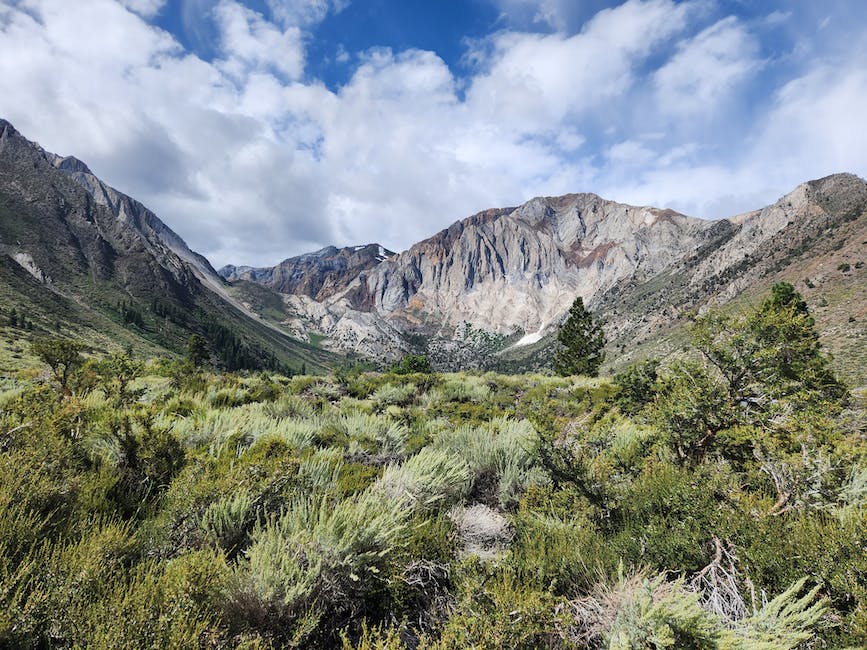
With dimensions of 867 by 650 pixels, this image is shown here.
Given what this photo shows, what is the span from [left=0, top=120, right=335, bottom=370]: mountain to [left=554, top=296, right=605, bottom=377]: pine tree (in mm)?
Answer: 100376

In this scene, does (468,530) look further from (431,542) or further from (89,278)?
(89,278)

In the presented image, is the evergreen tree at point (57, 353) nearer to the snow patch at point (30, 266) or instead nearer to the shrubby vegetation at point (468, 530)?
the shrubby vegetation at point (468, 530)

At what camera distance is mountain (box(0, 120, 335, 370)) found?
333ft

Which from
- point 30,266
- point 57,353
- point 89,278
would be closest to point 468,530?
point 57,353

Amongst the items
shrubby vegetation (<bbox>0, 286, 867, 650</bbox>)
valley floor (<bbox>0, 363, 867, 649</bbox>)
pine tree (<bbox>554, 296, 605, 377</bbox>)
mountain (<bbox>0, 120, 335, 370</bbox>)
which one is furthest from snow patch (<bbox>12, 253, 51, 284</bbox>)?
shrubby vegetation (<bbox>0, 286, 867, 650</bbox>)

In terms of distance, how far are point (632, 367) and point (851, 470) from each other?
569 cm

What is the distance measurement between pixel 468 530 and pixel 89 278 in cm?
18400

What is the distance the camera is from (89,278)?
137 meters

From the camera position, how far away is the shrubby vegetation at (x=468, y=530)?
6.61 ft

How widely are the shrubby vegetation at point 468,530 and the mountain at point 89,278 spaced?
107265mm

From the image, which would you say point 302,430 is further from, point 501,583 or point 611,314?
point 611,314

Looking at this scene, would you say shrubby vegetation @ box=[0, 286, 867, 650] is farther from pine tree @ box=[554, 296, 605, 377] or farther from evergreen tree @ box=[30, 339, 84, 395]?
pine tree @ box=[554, 296, 605, 377]

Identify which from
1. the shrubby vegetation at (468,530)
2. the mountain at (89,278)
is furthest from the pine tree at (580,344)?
the mountain at (89,278)

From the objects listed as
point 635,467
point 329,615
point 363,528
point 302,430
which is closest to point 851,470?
point 635,467
